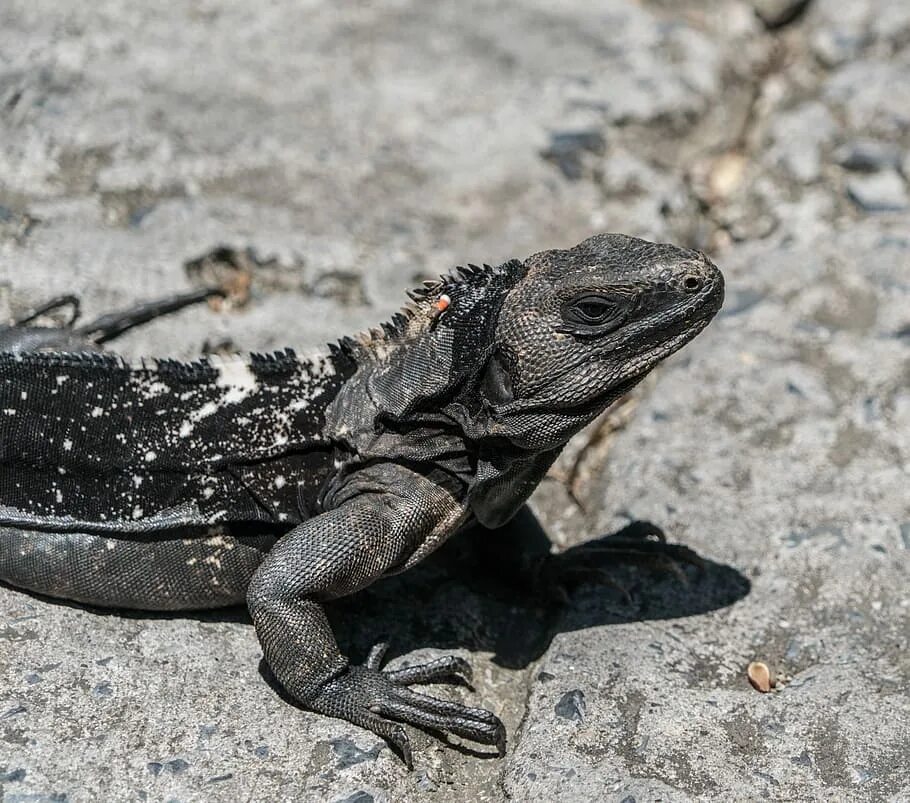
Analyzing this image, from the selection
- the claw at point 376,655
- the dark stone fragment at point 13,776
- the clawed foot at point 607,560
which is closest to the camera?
the dark stone fragment at point 13,776

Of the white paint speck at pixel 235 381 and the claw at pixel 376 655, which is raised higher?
the white paint speck at pixel 235 381

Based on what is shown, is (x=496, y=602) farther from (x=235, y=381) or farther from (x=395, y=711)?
(x=235, y=381)

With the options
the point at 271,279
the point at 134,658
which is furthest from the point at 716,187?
the point at 134,658

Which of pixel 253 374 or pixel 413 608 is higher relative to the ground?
pixel 253 374

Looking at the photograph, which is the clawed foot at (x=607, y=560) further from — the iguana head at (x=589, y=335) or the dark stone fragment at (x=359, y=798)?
the dark stone fragment at (x=359, y=798)

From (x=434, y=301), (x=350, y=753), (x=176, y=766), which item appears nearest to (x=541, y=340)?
(x=434, y=301)

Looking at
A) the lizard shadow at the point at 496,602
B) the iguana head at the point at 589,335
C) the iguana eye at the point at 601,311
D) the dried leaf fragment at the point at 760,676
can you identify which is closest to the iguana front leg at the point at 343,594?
the lizard shadow at the point at 496,602

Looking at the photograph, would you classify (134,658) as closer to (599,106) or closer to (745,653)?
(745,653)
